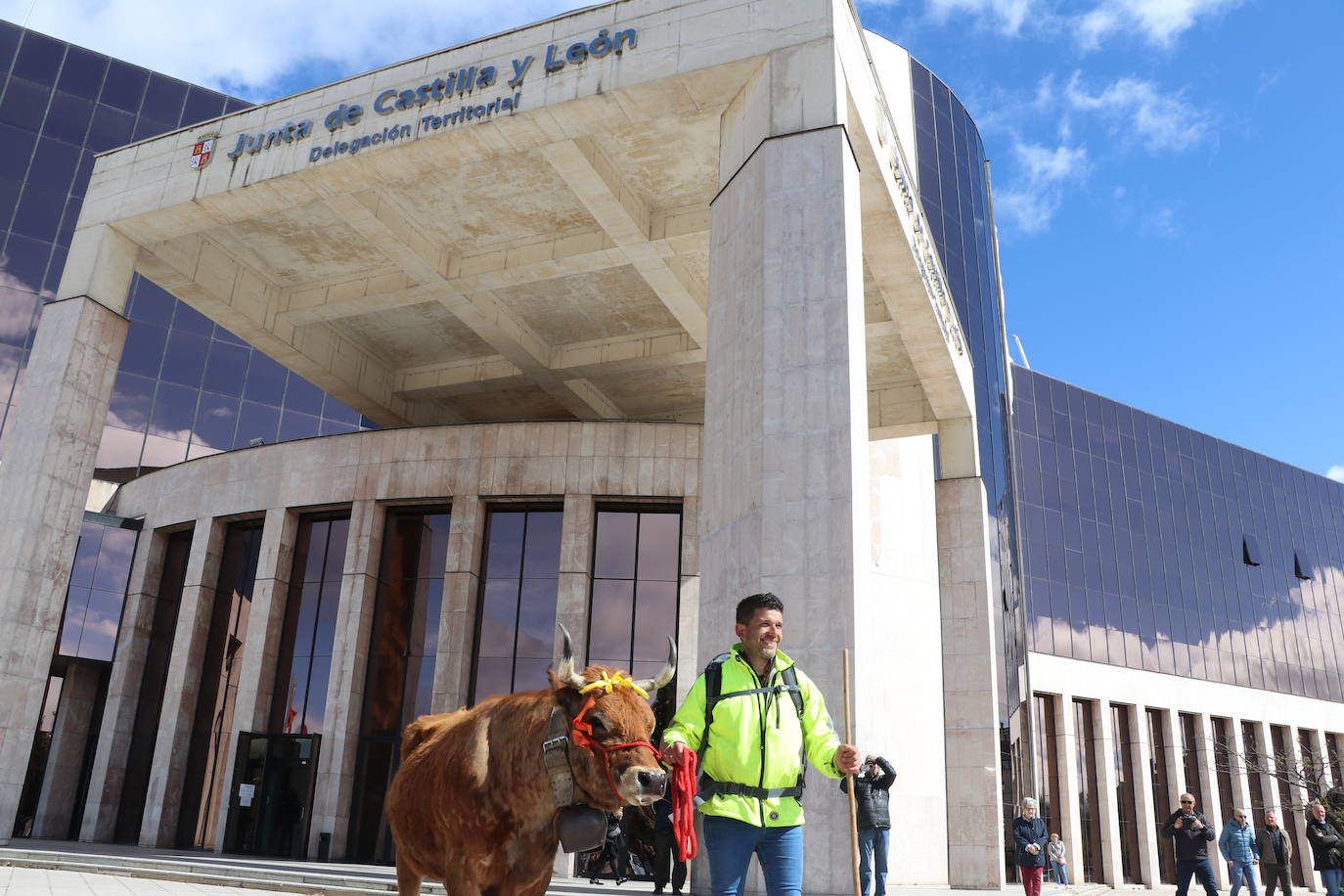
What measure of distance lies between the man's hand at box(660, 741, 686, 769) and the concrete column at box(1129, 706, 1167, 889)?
48.8 metres

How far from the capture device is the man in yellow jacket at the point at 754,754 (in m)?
5.13

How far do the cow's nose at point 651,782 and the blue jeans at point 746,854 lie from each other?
299 millimetres

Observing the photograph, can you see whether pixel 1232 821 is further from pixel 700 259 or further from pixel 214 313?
pixel 214 313

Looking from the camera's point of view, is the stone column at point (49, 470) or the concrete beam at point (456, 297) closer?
the stone column at point (49, 470)

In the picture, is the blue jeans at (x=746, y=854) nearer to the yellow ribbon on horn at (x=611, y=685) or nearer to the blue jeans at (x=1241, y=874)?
the yellow ribbon on horn at (x=611, y=685)

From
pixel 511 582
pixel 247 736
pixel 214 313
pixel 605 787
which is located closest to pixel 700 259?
pixel 511 582

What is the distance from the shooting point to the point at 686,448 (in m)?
24.7

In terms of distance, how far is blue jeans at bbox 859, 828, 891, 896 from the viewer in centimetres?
1454

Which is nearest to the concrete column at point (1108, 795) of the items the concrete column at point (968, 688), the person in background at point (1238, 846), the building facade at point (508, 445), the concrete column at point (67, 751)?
the building facade at point (508, 445)

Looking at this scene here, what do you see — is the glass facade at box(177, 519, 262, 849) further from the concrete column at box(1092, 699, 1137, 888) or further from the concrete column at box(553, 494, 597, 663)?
the concrete column at box(1092, 699, 1137, 888)

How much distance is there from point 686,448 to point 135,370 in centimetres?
2623

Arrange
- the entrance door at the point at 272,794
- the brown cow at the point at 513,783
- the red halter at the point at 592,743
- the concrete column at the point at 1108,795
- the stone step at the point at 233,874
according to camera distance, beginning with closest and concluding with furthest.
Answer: the red halter at the point at 592,743, the brown cow at the point at 513,783, the stone step at the point at 233,874, the entrance door at the point at 272,794, the concrete column at the point at 1108,795

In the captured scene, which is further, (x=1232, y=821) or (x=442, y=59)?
(x=1232, y=821)

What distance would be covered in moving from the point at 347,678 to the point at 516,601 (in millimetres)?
4210
